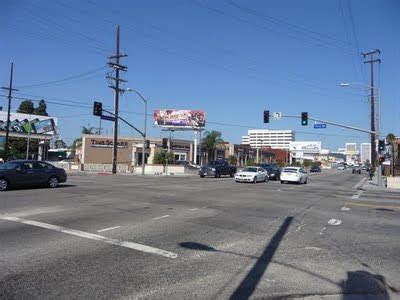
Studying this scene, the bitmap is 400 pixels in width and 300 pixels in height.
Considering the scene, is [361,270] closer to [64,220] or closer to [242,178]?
[64,220]

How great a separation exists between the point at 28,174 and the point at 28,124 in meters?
65.1

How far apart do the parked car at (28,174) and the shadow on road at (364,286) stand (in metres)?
18.4

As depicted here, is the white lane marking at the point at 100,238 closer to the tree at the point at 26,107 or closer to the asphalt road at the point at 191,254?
the asphalt road at the point at 191,254

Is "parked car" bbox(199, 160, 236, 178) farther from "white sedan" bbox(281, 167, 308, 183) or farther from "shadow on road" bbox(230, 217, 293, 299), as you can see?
"shadow on road" bbox(230, 217, 293, 299)

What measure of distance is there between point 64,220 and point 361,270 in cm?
747

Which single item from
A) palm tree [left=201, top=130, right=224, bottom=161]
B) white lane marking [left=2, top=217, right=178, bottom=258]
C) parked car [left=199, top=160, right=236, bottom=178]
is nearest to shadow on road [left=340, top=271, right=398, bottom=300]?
white lane marking [left=2, top=217, right=178, bottom=258]

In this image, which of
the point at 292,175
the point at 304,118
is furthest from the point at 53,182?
the point at 304,118

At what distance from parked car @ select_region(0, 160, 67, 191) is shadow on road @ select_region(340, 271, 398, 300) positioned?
1841 centimetres

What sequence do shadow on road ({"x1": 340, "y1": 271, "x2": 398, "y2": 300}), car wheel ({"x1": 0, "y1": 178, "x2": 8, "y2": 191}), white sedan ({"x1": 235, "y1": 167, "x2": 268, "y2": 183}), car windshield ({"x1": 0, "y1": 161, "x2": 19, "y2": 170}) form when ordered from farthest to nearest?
white sedan ({"x1": 235, "y1": 167, "x2": 268, "y2": 183}), car windshield ({"x1": 0, "y1": 161, "x2": 19, "y2": 170}), car wheel ({"x1": 0, "y1": 178, "x2": 8, "y2": 191}), shadow on road ({"x1": 340, "y1": 271, "x2": 398, "y2": 300})

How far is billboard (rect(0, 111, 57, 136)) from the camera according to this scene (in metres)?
81.6

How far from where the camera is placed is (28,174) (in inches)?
894

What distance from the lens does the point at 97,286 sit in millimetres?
6168

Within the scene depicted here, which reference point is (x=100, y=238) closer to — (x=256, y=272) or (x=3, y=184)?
(x=256, y=272)

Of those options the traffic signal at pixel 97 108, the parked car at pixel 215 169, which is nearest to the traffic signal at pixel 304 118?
the parked car at pixel 215 169
